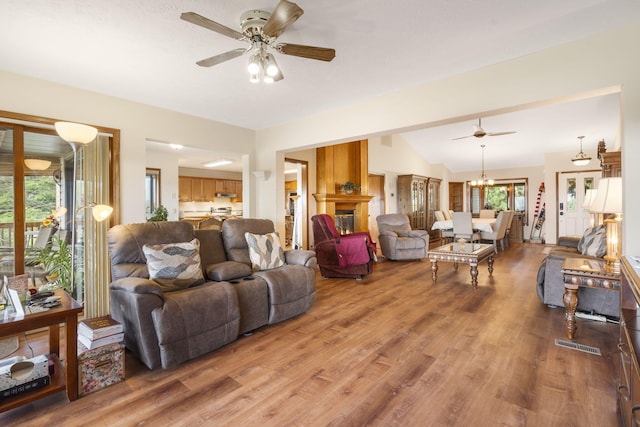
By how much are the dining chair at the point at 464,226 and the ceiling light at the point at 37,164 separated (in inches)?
283

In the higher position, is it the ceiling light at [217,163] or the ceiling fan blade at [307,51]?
the ceiling light at [217,163]

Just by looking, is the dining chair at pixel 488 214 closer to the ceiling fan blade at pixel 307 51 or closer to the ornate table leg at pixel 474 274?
the ornate table leg at pixel 474 274

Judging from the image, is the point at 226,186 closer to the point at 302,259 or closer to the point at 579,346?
the point at 302,259

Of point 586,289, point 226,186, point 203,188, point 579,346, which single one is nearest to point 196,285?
point 579,346

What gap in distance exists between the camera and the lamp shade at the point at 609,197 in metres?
2.39

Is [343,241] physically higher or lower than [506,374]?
higher

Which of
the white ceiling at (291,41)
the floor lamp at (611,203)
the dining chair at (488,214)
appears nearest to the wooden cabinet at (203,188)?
the white ceiling at (291,41)

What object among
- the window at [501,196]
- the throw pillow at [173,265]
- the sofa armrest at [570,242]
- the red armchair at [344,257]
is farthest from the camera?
the window at [501,196]

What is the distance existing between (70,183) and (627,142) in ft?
A: 17.1

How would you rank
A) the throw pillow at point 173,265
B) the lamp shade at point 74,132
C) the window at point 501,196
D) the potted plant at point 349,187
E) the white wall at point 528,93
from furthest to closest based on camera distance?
the window at point 501,196 < the potted plant at point 349,187 < the throw pillow at point 173,265 < the white wall at point 528,93 < the lamp shade at point 74,132

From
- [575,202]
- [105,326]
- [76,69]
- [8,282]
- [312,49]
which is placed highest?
[76,69]

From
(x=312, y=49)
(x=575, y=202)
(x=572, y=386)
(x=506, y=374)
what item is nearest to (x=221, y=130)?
(x=312, y=49)

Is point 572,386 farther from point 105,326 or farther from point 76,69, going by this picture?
point 76,69

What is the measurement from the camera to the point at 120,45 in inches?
96.7
